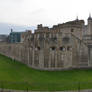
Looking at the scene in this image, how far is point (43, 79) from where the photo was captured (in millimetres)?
22328

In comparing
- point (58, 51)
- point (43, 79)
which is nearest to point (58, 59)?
Answer: point (58, 51)

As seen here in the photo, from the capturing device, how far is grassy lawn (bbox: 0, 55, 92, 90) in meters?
18.6

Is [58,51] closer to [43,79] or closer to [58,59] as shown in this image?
[58,59]

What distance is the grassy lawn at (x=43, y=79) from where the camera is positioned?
18.6 meters

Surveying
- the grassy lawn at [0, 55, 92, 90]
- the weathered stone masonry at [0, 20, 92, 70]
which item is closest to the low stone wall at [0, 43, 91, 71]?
the weathered stone masonry at [0, 20, 92, 70]

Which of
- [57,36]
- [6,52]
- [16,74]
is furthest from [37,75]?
[6,52]

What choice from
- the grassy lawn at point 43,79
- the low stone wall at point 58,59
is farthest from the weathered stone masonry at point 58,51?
the grassy lawn at point 43,79

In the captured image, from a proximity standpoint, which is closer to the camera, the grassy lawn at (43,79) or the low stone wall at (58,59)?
the grassy lawn at (43,79)

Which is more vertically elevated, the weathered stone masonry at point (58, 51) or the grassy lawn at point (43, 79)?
the weathered stone masonry at point (58, 51)

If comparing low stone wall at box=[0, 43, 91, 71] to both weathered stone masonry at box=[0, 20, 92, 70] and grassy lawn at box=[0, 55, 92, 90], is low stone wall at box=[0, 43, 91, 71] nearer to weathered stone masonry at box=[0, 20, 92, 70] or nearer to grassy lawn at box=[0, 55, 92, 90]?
weathered stone masonry at box=[0, 20, 92, 70]

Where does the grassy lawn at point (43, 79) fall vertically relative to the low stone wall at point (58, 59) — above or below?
below

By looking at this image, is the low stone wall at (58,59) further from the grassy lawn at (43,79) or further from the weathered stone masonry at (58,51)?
the grassy lawn at (43,79)

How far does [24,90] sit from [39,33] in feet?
41.7

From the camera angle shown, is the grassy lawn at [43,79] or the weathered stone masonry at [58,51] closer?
the grassy lawn at [43,79]
